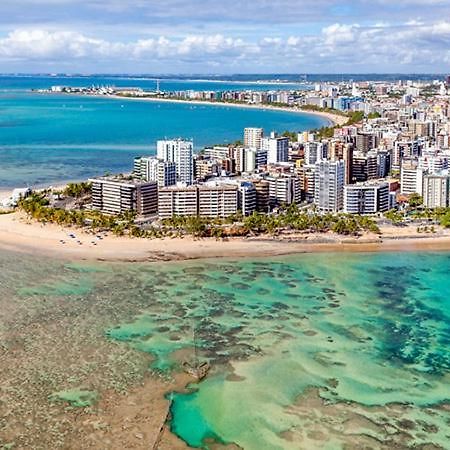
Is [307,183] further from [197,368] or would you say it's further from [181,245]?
[197,368]

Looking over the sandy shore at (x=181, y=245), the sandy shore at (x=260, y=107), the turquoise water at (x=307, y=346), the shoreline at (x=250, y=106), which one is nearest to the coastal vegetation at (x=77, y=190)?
the sandy shore at (x=181, y=245)

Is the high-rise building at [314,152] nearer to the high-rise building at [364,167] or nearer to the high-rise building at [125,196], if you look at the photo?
the high-rise building at [364,167]

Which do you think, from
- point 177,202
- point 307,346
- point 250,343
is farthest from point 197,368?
point 177,202

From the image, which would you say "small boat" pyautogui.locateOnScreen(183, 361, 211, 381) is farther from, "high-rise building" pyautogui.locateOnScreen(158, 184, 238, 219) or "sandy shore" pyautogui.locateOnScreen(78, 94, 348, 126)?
"sandy shore" pyautogui.locateOnScreen(78, 94, 348, 126)

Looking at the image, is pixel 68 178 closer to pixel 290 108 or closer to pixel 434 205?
pixel 434 205

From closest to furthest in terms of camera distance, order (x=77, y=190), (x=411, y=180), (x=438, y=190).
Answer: (x=438, y=190)
(x=77, y=190)
(x=411, y=180)

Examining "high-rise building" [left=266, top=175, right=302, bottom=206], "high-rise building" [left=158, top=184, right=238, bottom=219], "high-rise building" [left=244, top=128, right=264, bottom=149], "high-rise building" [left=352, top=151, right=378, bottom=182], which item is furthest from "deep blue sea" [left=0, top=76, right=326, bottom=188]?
"high-rise building" [left=352, top=151, right=378, bottom=182]
